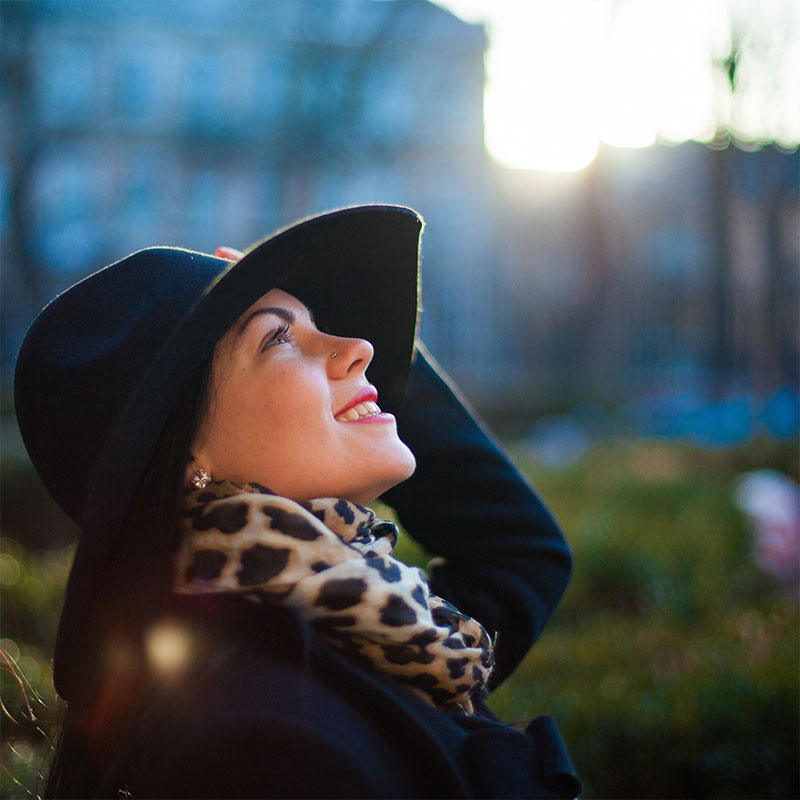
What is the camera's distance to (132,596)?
147cm

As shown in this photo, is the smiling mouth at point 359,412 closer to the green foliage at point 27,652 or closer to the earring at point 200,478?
the earring at point 200,478

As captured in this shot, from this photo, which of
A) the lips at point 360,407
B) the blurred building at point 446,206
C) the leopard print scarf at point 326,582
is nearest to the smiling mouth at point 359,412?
the lips at point 360,407

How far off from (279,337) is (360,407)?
0.21 meters

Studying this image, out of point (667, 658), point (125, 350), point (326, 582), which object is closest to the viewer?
point (326, 582)

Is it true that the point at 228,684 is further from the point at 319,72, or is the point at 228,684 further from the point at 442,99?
the point at 442,99

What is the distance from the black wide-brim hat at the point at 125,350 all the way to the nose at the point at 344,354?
0.17m

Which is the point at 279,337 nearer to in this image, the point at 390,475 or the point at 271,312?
the point at 271,312

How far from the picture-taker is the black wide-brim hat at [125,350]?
1396mm


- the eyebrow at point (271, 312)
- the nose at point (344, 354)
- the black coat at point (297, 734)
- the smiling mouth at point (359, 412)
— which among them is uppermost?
the eyebrow at point (271, 312)

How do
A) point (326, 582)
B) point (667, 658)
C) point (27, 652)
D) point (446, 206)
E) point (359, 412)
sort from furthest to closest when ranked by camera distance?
point (446, 206)
point (667, 658)
point (27, 652)
point (359, 412)
point (326, 582)

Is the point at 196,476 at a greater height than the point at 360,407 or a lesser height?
lesser

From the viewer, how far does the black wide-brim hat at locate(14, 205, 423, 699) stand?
1.40 meters

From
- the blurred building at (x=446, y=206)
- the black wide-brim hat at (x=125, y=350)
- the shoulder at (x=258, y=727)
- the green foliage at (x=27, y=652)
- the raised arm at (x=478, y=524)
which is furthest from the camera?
the blurred building at (x=446, y=206)

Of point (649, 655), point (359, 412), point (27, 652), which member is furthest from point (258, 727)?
point (649, 655)
